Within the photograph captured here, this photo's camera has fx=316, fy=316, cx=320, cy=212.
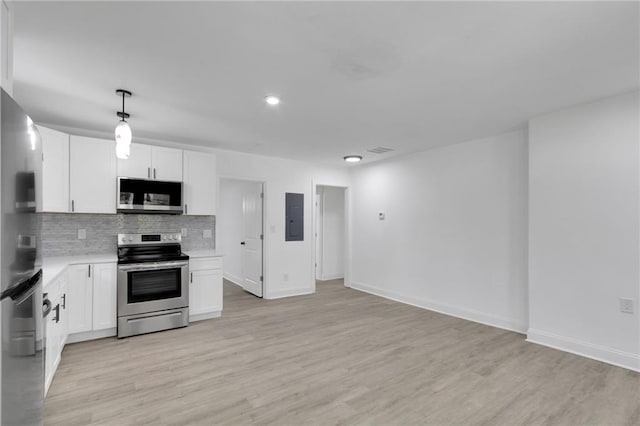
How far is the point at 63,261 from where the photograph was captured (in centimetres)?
344

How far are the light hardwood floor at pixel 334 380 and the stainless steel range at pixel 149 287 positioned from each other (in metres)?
0.18

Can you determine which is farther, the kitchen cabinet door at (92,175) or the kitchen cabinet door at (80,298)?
the kitchen cabinet door at (92,175)

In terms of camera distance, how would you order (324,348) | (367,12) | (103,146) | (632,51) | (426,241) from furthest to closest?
(426,241) < (103,146) < (324,348) < (632,51) < (367,12)

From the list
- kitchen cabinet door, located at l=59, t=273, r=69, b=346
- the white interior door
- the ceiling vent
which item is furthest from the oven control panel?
the ceiling vent

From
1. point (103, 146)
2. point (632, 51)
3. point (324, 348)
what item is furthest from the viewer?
point (103, 146)

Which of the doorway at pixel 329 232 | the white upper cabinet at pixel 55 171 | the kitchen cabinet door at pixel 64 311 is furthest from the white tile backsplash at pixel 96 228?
the doorway at pixel 329 232

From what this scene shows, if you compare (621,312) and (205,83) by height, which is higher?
(205,83)

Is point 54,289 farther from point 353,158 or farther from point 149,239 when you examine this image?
point 353,158

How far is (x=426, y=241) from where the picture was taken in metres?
5.12

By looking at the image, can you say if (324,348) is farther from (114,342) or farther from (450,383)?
(114,342)

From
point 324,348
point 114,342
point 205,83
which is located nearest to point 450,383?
point 324,348

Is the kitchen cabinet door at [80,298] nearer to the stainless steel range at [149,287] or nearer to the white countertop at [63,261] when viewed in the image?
the white countertop at [63,261]

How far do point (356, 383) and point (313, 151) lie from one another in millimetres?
3538

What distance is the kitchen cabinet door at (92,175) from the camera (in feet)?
12.1
